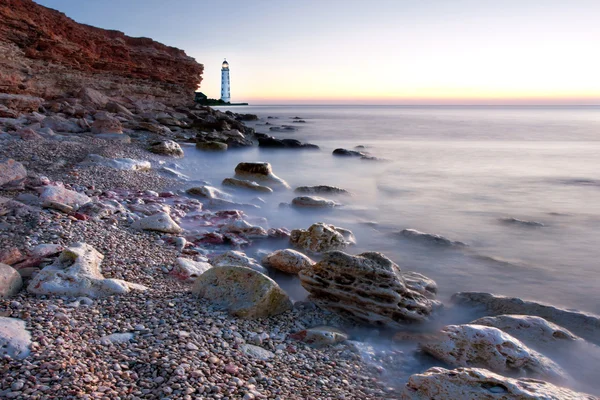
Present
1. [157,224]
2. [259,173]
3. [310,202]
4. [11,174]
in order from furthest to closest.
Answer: [259,173] < [310,202] < [11,174] < [157,224]

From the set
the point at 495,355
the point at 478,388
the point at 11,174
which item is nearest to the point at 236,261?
the point at 495,355

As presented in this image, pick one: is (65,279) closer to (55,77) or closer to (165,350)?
(165,350)

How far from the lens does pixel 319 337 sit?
3270 mm

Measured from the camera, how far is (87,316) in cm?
283

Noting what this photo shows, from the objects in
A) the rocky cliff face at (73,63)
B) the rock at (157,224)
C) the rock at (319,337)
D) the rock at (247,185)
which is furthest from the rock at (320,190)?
the rocky cliff face at (73,63)

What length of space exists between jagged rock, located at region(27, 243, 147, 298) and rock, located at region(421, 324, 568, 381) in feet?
7.88

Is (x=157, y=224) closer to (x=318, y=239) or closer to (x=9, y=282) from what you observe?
(x=318, y=239)

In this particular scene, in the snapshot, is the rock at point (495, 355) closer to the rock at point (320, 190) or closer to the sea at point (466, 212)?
the sea at point (466, 212)

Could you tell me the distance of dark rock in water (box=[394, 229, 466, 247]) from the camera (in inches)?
238

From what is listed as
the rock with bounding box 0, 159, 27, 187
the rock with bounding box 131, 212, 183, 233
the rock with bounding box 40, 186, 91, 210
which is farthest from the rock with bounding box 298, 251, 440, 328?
the rock with bounding box 0, 159, 27, 187

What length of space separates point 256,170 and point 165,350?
727 cm

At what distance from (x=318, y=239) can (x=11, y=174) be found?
3804 millimetres

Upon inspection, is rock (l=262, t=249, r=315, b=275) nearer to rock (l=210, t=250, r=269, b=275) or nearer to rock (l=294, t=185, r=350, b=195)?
rock (l=210, t=250, r=269, b=275)

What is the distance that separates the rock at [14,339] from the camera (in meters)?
2.24
